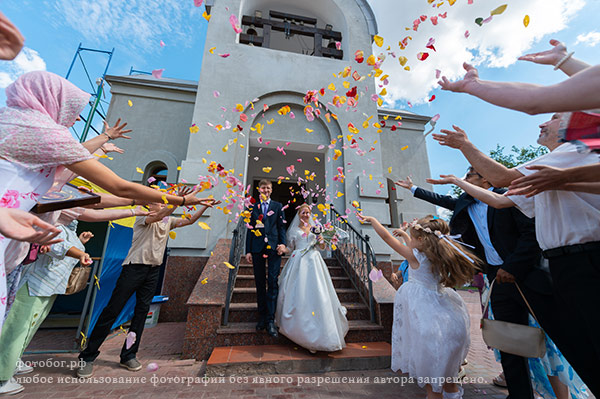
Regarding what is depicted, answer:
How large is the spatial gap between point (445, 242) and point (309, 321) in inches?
82.5

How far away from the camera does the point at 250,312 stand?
419 cm

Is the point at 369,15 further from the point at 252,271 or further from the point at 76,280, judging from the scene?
the point at 76,280

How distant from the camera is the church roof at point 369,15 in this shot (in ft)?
30.5

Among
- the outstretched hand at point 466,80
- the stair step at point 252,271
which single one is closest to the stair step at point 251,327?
the stair step at point 252,271

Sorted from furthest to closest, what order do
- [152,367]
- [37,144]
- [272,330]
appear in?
1. [272,330]
2. [152,367]
3. [37,144]

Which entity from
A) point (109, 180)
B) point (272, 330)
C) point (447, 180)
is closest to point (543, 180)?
point (447, 180)

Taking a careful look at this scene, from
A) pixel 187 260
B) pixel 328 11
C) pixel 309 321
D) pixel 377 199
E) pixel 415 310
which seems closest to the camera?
pixel 415 310

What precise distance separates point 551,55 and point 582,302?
5.05 feet

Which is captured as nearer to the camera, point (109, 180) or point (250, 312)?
point (109, 180)

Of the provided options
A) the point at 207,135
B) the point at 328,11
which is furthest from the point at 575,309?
the point at 328,11

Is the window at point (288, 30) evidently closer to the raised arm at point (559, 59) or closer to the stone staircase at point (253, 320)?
the stone staircase at point (253, 320)

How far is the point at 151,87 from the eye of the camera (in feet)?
28.5

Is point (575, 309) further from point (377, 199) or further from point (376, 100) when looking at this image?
point (376, 100)

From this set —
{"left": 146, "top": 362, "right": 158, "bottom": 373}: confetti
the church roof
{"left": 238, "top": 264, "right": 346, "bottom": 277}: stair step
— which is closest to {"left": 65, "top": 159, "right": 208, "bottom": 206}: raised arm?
{"left": 146, "top": 362, "right": 158, "bottom": 373}: confetti
